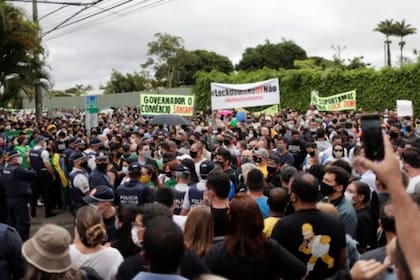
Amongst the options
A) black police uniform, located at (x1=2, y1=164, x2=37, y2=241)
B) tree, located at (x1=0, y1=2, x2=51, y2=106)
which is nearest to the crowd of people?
black police uniform, located at (x1=2, y1=164, x2=37, y2=241)

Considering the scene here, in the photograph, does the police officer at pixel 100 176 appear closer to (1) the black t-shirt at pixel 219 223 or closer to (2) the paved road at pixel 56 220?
(2) the paved road at pixel 56 220

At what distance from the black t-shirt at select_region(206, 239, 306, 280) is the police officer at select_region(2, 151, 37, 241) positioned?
6.11m

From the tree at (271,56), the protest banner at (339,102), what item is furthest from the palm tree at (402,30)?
the protest banner at (339,102)

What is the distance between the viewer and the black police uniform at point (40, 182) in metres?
11.4

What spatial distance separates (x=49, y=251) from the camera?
3279mm

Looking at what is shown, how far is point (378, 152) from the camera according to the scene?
2.09 metres

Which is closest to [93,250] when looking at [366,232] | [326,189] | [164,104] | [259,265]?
[259,265]

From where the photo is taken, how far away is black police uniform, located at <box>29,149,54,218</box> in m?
11.4

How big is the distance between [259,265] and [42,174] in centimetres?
901

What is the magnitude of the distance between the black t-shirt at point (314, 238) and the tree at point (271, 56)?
2896 inches

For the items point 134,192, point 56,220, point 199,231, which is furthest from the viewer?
point 56,220

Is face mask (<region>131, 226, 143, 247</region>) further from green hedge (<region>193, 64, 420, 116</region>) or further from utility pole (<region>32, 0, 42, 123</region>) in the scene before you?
green hedge (<region>193, 64, 420, 116</region>)

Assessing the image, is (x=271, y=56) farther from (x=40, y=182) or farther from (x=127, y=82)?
(x=40, y=182)

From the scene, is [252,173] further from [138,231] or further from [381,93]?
[381,93]
